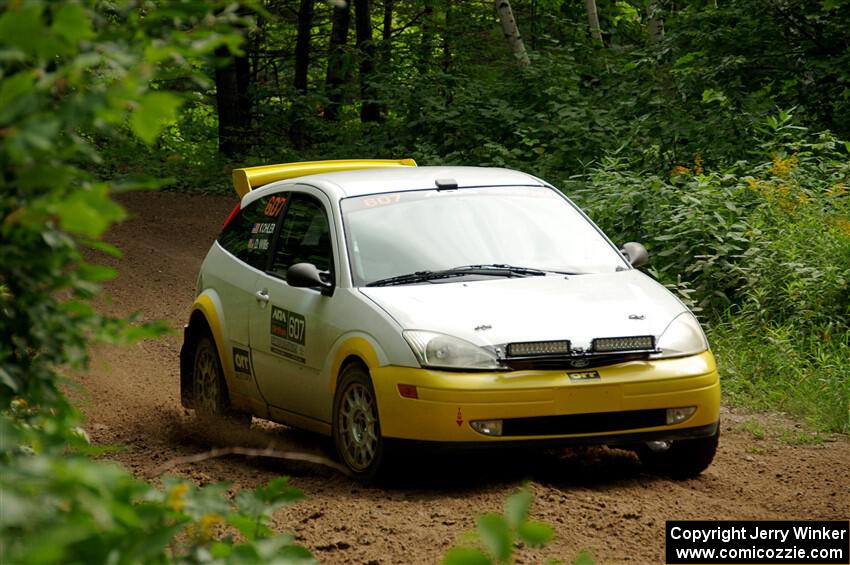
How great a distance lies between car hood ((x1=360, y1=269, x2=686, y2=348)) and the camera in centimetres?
695

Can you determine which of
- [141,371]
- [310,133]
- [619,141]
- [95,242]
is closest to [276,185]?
[141,371]

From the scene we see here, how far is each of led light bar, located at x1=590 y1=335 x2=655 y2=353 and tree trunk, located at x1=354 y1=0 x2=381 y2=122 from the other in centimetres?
1699

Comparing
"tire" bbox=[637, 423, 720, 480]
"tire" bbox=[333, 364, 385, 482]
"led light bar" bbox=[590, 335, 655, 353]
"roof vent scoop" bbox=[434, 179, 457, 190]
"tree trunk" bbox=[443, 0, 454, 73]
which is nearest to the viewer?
"led light bar" bbox=[590, 335, 655, 353]

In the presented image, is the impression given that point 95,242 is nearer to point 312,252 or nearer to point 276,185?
point 312,252

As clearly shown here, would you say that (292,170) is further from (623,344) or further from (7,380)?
(7,380)

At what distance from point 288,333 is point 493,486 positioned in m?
1.87

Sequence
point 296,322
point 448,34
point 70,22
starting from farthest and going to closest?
point 448,34 < point 296,322 < point 70,22

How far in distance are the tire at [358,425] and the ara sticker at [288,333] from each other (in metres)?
0.59

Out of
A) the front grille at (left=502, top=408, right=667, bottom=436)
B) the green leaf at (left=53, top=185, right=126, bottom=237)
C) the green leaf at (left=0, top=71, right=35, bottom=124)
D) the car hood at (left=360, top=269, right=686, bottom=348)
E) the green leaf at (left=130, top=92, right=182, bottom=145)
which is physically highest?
the green leaf at (left=0, top=71, right=35, bottom=124)

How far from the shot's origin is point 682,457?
24.6 feet

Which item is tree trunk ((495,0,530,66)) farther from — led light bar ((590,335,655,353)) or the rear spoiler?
led light bar ((590,335,655,353))

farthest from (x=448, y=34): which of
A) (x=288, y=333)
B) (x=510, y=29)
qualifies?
(x=288, y=333)

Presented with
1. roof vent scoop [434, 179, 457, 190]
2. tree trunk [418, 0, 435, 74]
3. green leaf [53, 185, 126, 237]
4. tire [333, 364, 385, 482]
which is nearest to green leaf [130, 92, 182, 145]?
green leaf [53, 185, 126, 237]

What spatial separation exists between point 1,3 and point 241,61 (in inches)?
1084
